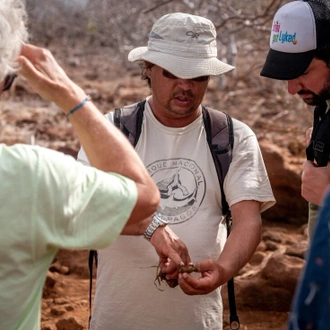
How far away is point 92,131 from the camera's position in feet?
7.56

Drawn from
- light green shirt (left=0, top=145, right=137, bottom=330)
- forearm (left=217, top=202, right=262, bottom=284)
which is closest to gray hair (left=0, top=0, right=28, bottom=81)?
light green shirt (left=0, top=145, right=137, bottom=330)

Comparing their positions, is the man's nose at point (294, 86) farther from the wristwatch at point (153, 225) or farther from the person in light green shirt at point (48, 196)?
the person in light green shirt at point (48, 196)

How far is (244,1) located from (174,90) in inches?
323

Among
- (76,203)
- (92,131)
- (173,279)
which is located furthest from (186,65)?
(76,203)

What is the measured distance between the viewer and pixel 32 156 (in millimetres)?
2045

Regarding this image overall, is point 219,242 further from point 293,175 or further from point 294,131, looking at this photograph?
point 294,131

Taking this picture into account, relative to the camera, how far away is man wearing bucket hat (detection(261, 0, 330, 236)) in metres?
3.01

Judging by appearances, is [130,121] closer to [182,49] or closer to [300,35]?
[182,49]

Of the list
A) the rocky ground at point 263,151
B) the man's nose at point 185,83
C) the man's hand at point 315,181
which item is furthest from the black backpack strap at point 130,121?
the rocky ground at point 263,151

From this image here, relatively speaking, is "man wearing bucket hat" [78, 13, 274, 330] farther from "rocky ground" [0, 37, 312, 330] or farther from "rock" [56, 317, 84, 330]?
"rocky ground" [0, 37, 312, 330]

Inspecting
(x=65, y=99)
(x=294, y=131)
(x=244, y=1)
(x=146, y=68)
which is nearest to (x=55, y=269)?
(x=146, y=68)

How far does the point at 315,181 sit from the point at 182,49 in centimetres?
84

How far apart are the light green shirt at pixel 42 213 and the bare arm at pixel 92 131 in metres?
0.08

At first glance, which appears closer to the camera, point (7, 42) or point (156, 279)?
point (7, 42)
